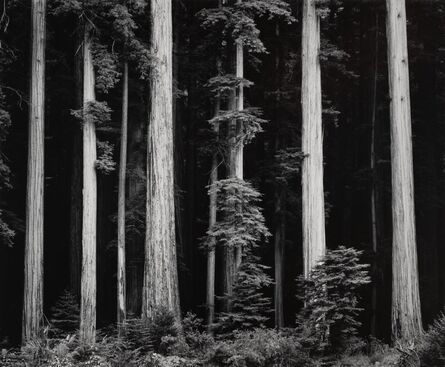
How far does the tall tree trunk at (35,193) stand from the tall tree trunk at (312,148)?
682 centimetres

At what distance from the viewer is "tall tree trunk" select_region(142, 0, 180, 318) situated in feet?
43.2

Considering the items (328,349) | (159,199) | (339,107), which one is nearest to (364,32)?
(339,107)

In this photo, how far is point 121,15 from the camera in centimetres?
1441

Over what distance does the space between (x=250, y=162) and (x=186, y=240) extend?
13.8 feet

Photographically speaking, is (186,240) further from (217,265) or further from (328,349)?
(328,349)

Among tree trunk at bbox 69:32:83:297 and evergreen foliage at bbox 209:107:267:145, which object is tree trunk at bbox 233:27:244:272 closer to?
evergreen foliage at bbox 209:107:267:145

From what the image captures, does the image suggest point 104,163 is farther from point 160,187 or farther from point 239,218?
point 239,218

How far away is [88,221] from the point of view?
14.0 metres

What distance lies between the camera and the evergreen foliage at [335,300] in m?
10.6

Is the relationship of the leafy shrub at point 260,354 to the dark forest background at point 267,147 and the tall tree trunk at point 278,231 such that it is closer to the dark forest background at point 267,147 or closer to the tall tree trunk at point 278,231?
the dark forest background at point 267,147

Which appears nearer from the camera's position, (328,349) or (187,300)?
(328,349)

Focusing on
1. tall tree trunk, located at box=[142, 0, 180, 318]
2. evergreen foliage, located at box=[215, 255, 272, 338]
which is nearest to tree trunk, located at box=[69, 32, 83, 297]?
tall tree trunk, located at box=[142, 0, 180, 318]

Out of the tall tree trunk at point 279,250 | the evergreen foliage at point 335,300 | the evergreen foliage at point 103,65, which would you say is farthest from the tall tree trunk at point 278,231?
the evergreen foliage at point 335,300

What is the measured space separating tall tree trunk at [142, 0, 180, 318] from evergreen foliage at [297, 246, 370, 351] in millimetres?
3762
